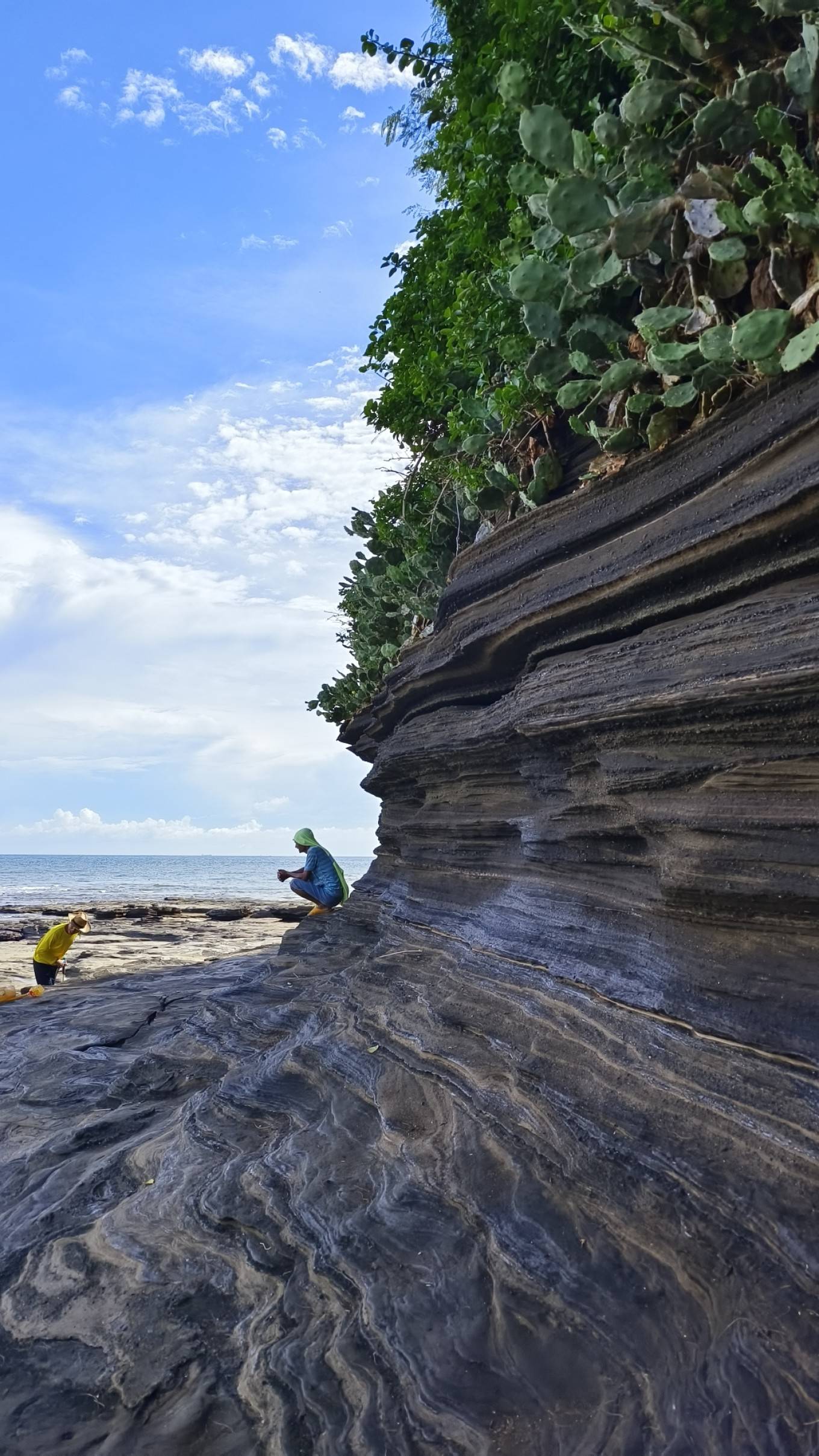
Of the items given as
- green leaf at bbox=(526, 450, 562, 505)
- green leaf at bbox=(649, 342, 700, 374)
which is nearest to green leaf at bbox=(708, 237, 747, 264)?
green leaf at bbox=(649, 342, 700, 374)

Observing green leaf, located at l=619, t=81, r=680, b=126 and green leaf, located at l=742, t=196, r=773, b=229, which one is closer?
green leaf, located at l=742, t=196, r=773, b=229

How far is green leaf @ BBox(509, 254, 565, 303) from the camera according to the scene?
5.80m

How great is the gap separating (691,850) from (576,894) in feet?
4.59

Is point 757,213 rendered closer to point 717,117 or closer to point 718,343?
point 718,343

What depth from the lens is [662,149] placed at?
5.25 m

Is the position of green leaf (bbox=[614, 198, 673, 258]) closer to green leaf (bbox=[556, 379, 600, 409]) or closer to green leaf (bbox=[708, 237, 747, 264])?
green leaf (bbox=[708, 237, 747, 264])

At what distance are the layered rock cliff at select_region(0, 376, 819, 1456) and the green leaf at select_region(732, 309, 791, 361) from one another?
11.9 inches

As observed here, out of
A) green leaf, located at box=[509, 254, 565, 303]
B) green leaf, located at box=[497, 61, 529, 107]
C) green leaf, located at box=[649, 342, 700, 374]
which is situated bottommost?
green leaf, located at box=[649, 342, 700, 374]

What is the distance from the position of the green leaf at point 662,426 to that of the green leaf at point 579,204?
44.9 inches

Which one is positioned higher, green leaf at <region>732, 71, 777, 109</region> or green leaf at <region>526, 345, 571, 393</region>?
green leaf at <region>732, 71, 777, 109</region>

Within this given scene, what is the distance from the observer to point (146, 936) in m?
24.0

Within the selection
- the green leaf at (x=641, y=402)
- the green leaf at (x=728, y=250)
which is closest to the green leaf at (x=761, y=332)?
the green leaf at (x=728, y=250)

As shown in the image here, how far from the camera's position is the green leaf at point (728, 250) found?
189 inches

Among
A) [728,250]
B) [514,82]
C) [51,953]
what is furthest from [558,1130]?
[51,953]
